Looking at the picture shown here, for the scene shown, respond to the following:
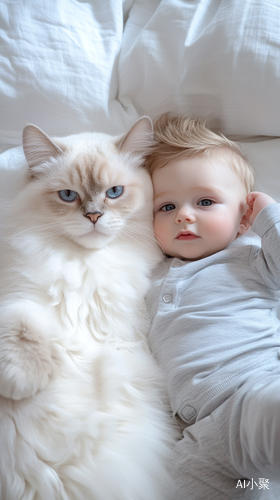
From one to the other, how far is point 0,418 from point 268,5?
1.81 meters

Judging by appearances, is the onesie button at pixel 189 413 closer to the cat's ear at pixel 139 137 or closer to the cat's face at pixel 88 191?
the cat's face at pixel 88 191

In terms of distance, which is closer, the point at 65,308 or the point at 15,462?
the point at 15,462

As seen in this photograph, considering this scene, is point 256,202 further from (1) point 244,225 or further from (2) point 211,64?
(2) point 211,64

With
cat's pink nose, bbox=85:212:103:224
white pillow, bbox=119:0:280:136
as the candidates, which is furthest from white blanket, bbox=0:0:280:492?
cat's pink nose, bbox=85:212:103:224

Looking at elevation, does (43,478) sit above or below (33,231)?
below

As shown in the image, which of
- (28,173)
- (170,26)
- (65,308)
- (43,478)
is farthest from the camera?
(170,26)

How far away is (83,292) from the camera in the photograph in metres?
1.29

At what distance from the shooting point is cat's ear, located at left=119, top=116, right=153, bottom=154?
1421mm

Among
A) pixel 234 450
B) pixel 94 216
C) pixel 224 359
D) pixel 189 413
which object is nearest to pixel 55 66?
pixel 94 216

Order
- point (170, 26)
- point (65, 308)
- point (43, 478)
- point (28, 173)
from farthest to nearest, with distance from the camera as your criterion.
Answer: point (170, 26), point (28, 173), point (65, 308), point (43, 478)

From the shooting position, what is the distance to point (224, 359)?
1.18 m

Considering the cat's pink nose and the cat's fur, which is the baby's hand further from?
the cat's pink nose

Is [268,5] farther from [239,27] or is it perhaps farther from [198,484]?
[198,484]

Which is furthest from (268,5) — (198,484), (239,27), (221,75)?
(198,484)
